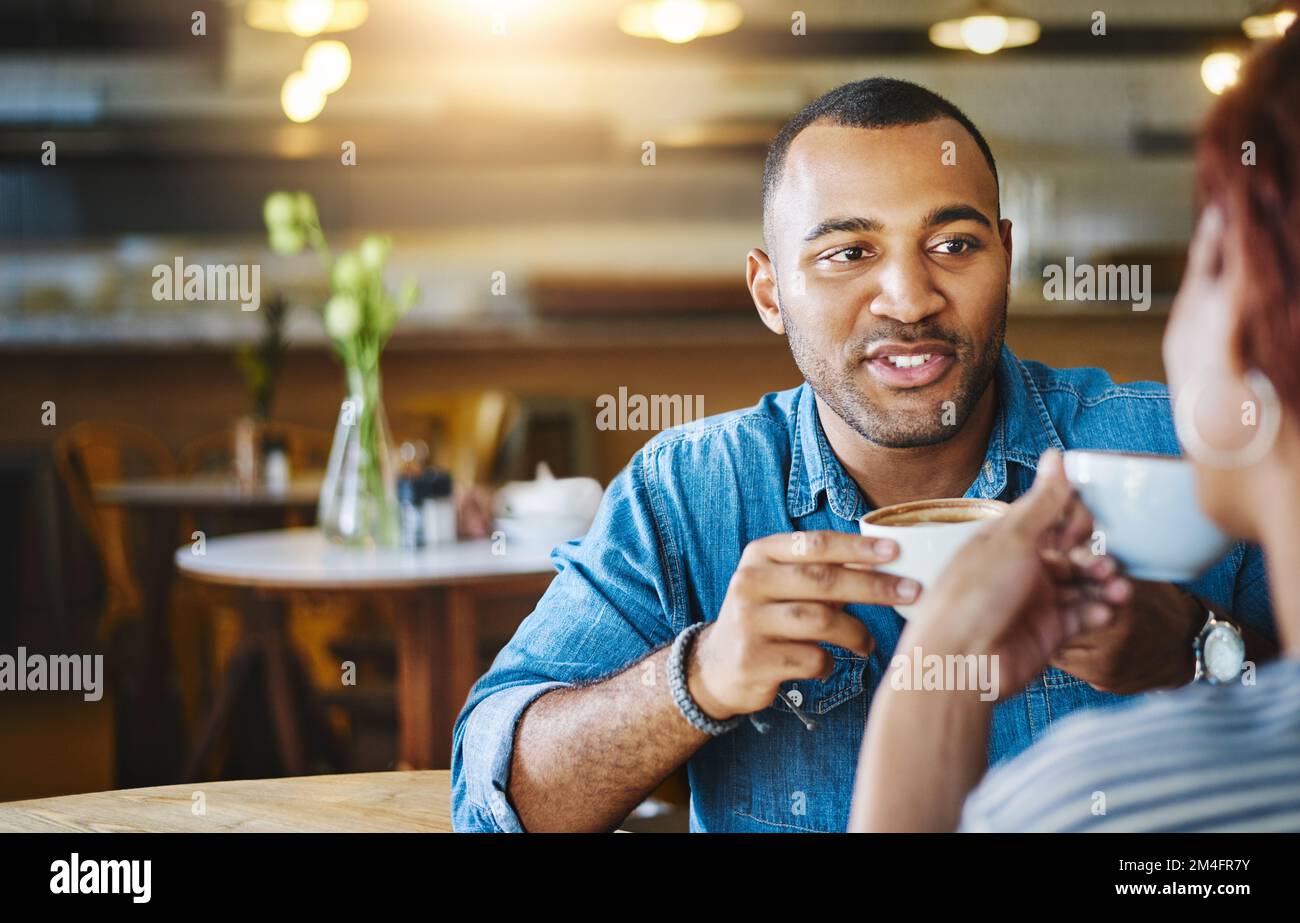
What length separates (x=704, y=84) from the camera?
4.73 metres

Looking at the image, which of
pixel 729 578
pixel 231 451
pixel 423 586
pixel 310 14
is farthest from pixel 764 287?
pixel 231 451

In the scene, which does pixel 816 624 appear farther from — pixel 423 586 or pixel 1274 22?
pixel 423 586

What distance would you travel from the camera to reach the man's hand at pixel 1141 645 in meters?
0.70

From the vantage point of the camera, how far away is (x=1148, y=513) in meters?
0.60

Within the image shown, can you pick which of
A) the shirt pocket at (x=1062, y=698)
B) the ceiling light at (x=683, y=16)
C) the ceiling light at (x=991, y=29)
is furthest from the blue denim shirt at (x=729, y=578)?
the ceiling light at (x=991, y=29)

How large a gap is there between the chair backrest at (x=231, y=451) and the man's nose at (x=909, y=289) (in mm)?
3146

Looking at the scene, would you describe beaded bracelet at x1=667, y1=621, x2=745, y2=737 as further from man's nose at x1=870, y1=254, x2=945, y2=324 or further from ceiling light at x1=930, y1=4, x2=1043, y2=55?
ceiling light at x1=930, y1=4, x2=1043, y2=55

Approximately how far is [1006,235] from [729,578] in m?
0.35

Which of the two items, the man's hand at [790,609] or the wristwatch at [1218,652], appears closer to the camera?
the man's hand at [790,609]

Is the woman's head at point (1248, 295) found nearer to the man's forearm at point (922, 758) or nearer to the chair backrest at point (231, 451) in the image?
the man's forearm at point (922, 758)

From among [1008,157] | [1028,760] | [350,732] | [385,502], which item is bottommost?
[350,732]
